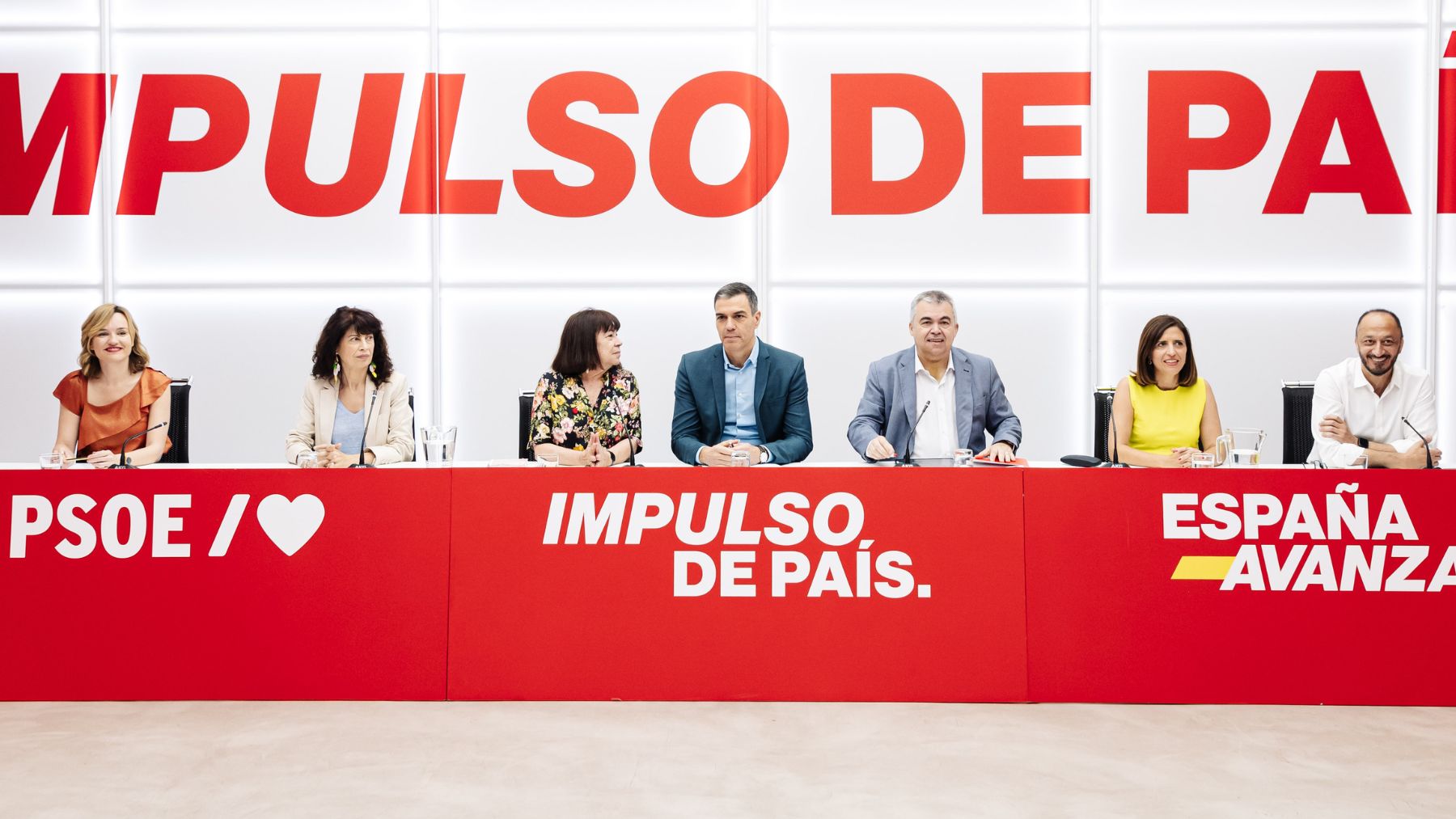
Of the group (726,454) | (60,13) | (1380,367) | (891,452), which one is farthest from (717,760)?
(60,13)

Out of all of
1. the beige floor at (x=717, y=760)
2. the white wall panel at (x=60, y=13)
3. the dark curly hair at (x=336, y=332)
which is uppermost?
the white wall panel at (x=60, y=13)

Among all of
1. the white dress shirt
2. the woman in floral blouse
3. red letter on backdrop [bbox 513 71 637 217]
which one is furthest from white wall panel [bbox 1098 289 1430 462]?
the woman in floral blouse

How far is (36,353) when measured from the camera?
4.62m

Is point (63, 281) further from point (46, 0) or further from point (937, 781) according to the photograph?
point (937, 781)

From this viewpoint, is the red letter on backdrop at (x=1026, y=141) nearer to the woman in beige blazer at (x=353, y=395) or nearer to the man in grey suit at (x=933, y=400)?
the man in grey suit at (x=933, y=400)

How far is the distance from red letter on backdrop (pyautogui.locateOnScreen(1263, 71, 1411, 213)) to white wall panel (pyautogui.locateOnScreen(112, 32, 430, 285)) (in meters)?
3.78

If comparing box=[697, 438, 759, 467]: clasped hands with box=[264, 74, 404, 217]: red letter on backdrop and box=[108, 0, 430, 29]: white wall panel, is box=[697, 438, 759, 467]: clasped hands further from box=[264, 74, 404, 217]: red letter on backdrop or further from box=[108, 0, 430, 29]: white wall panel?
box=[108, 0, 430, 29]: white wall panel

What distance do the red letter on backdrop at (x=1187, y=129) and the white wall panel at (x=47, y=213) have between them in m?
4.59

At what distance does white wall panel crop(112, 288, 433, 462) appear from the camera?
15.2ft

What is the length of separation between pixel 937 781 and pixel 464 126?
11.4ft

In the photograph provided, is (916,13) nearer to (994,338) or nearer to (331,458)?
(994,338)

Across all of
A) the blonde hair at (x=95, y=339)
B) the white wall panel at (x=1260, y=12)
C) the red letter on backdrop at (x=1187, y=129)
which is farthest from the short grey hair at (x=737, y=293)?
the white wall panel at (x=1260, y=12)

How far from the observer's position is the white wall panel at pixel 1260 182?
4461mm

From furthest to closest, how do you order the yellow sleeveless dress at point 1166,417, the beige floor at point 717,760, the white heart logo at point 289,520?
the yellow sleeveless dress at point 1166,417 < the white heart logo at point 289,520 < the beige floor at point 717,760
